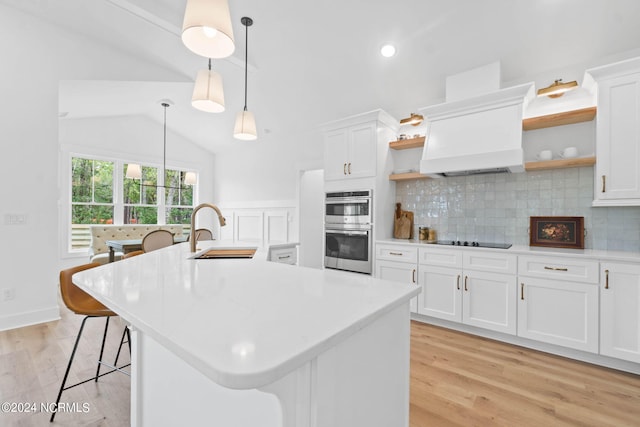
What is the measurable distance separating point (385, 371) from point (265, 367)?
2.11 ft

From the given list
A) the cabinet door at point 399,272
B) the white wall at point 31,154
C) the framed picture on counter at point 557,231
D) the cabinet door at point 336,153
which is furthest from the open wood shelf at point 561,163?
the white wall at point 31,154

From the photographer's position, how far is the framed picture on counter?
2.73 metres

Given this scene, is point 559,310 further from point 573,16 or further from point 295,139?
point 295,139

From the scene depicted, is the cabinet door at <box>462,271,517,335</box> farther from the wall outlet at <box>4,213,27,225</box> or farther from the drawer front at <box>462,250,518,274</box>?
the wall outlet at <box>4,213,27,225</box>

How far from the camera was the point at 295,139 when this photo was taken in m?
5.10

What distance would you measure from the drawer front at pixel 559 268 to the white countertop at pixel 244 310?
2.02 metres

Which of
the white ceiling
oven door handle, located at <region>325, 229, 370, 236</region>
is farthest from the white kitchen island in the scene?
the white ceiling

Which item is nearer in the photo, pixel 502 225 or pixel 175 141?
pixel 502 225

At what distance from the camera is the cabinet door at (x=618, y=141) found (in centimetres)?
226

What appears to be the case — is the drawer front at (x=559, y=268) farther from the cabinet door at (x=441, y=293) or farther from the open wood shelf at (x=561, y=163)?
the open wood shelf at (x=561, y=163)

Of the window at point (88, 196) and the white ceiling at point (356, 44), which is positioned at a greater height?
the white ceiling at point (356, 44)

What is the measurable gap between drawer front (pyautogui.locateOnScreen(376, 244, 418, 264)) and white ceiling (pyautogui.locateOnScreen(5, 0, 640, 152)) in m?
1.83

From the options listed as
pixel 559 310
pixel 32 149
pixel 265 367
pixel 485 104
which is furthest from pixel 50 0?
pixel 559 310

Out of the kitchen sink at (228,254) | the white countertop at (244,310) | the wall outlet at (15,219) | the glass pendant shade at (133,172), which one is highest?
the glass pendant shade at (133,172)
